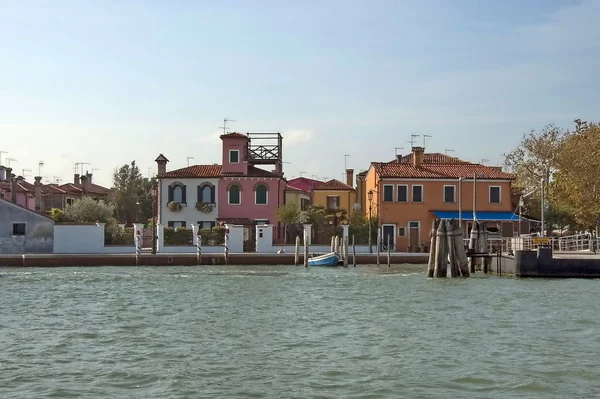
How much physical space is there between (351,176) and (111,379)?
199 feet

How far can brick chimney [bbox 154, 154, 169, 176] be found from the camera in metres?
63.2

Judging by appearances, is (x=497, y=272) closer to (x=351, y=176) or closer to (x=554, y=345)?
(x=554, y=345)

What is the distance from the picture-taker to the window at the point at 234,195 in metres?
61.3

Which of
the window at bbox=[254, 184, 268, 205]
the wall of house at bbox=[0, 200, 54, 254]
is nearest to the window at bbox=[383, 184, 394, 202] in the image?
the window at bbox=[254, 184, 268, 205]

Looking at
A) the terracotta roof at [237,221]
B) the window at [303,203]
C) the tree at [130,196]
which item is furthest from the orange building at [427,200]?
the tree at [130,196]

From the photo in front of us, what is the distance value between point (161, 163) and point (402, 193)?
1695 cm

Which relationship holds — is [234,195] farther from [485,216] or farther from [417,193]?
[485,216]

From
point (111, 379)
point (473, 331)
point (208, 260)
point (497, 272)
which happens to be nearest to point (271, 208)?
point (208, 260)

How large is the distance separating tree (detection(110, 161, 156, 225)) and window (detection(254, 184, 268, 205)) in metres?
25.6

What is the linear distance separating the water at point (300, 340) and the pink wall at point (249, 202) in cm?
2331

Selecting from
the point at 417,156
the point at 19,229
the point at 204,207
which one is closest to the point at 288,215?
the point at 204,207

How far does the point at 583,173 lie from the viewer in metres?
52.3

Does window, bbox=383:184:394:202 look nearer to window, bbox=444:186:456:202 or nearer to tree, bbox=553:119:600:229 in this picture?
window, bbox=444:186:456:202

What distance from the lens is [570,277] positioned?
132 feet
